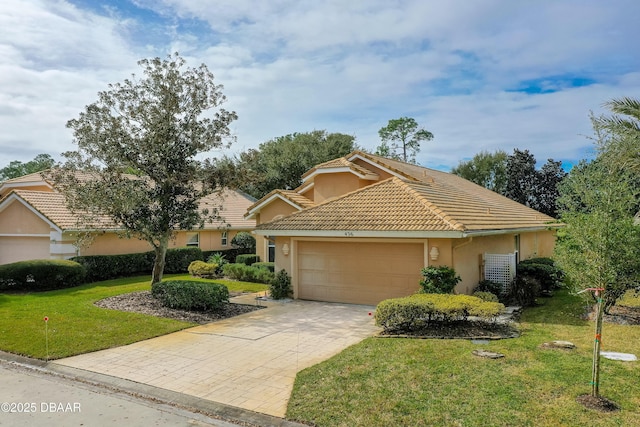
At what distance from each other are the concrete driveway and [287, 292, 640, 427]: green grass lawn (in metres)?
0.56

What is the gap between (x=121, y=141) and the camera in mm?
14812

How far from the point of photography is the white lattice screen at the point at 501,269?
1547 cm

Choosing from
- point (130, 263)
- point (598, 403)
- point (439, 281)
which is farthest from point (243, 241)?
point (598, 403)

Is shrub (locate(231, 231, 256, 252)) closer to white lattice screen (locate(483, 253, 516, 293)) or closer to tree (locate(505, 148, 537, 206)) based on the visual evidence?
white lattice screen (locate(483, 253, 516, 293))

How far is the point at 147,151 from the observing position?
14953mm

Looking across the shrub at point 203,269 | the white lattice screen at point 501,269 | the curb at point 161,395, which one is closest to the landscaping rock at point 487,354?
the curb at point 161,395

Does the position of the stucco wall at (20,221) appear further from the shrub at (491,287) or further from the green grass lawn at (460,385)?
the shrub at (491,287)

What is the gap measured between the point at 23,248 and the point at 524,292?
76.9ft

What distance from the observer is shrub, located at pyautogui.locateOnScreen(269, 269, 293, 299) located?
16.1m

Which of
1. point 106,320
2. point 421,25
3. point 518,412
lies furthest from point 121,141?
point 518,412

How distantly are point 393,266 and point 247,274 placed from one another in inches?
373

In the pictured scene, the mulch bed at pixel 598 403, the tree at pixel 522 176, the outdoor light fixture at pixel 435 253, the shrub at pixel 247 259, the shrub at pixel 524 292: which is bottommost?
the mulch bed at pixel 598 403

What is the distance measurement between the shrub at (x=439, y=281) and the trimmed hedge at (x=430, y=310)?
175 cm

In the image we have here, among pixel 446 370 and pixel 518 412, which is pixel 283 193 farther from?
pixel 518 412
